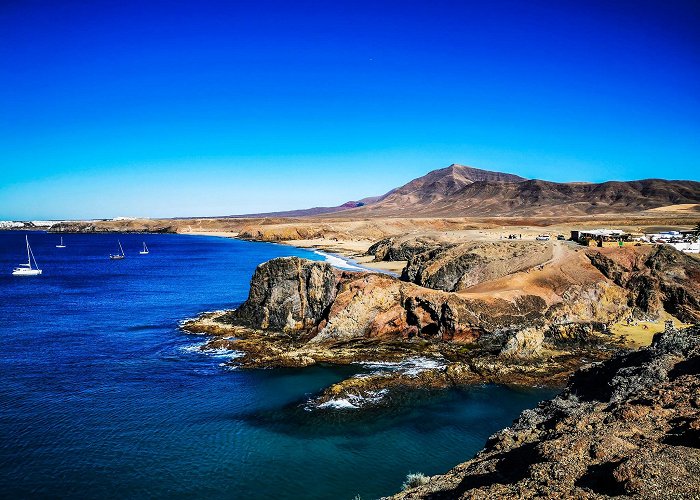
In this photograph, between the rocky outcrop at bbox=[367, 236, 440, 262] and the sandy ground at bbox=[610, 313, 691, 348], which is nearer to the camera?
the sandy ground at bbox=[610, 313, 691, 348]

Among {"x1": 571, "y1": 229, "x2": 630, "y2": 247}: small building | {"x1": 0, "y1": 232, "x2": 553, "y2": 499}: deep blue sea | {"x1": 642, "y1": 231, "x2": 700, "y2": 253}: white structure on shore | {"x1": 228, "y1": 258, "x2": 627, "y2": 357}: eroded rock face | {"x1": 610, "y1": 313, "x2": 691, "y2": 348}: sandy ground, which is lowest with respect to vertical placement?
{"x1": 0, "y1": 232, "x2": 553, "y2": 499}: deep blue sea

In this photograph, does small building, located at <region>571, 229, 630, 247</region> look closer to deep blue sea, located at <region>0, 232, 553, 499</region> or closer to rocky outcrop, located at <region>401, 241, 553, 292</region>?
rocky outcrop, located at <region>401, 241, 553, 292</region>

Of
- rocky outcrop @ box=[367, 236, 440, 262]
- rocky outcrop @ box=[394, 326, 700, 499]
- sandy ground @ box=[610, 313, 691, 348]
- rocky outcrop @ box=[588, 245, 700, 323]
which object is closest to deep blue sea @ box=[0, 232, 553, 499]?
rocky outcrop @ box=[394, 326, 700, 499]

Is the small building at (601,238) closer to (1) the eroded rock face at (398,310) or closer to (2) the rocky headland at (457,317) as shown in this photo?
(2) the rocky headland at (457,317)

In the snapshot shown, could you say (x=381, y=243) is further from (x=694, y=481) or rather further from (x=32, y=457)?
(x=694, y=481)

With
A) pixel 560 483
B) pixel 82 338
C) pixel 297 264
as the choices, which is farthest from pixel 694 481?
pixel 82 338

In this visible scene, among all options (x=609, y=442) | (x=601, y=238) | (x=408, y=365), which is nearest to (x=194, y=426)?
(x=408, y=365)

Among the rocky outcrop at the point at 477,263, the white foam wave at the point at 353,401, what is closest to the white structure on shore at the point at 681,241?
the rocky outcrop at the point at 477,263
